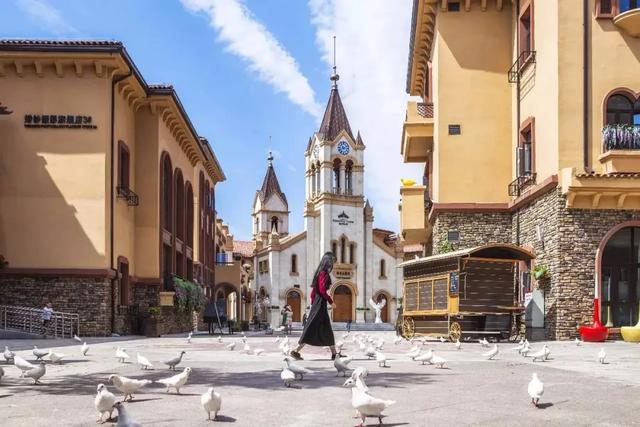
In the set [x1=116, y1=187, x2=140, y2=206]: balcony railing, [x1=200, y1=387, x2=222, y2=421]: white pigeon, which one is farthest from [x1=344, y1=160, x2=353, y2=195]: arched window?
[x1=200, y1=387, x2=222, y2=421]: white pigeon

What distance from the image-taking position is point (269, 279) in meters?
87.4

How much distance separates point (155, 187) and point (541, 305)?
659 inches

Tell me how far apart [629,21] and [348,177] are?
64.8 metres

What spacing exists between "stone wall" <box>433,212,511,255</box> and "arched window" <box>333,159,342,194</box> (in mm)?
57624

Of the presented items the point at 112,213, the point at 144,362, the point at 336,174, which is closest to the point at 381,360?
the point at 144,362

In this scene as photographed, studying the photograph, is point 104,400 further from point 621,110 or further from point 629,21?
point 629,21

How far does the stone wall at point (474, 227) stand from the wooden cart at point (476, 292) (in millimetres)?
4315

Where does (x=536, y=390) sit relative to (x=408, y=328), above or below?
above

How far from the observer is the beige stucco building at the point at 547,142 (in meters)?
23.2

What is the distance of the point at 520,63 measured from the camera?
2806 cm

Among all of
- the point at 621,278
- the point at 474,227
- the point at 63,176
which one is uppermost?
the point at 63,176

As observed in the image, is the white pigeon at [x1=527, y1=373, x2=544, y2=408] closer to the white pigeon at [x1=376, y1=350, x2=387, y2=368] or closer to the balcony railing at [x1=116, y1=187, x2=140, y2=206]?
the white pigeon at [x1=376, y1=350, x2=387, y2=368]

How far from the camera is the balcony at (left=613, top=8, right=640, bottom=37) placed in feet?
76.7

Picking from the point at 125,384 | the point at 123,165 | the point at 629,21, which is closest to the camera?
the point at 125,384
